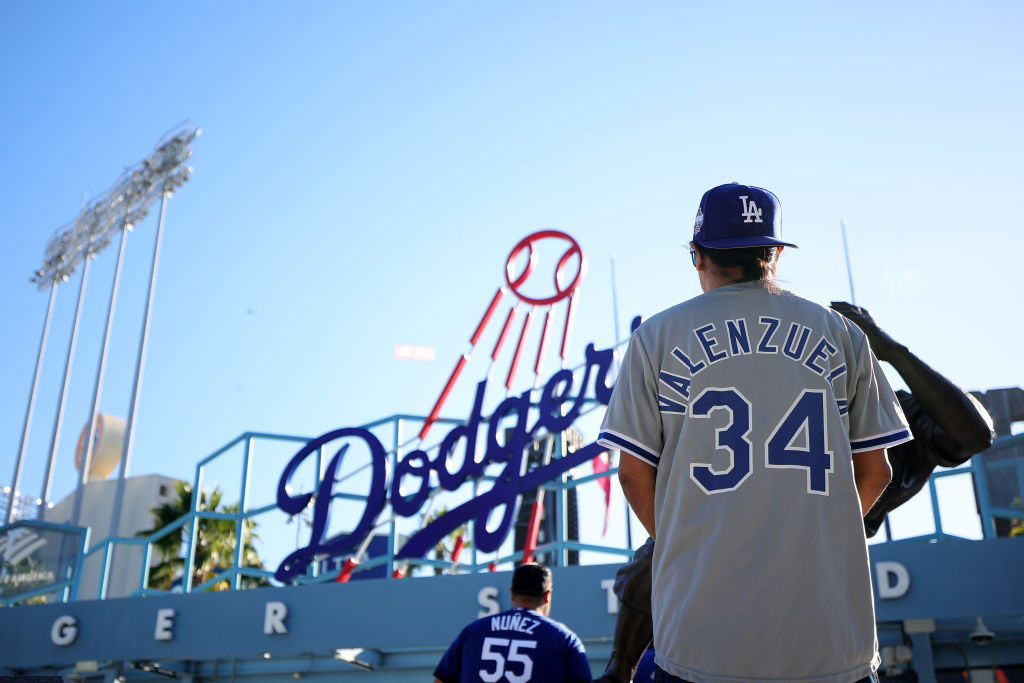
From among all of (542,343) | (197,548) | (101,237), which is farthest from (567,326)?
(101,237)

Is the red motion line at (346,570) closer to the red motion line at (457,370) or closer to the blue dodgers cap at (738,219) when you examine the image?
the red motion line at (457,370)

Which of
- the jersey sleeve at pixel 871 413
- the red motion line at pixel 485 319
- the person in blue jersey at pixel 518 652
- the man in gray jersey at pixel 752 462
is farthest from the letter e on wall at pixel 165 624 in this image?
the jersey sleeve at pixel 871 413

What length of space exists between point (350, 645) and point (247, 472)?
11.9 ft

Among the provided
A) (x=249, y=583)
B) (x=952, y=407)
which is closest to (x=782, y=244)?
(x=952, y=407)

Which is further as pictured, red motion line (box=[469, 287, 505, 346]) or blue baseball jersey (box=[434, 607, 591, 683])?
red motion line (box=[469, 287, 505, 346])

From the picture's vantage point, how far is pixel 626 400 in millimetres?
2191

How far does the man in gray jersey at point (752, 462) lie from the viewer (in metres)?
1.91

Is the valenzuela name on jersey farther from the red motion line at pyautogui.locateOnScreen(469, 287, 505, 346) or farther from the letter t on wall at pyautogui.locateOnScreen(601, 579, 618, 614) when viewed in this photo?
the red motion line at pyautogui.locateOnScreen(469, 287, 505, 346)

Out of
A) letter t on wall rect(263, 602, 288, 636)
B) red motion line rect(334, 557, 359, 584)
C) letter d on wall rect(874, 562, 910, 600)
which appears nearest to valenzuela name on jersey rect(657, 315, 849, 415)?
letter d on wall rect(874, 562, 910, 600)

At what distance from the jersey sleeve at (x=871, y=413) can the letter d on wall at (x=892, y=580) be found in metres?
7.67

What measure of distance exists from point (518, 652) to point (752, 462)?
2205 millimetres

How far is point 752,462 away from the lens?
2.03m

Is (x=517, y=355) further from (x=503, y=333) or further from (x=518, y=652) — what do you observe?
(x=518, y=652)

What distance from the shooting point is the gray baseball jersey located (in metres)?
1.91
